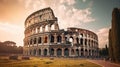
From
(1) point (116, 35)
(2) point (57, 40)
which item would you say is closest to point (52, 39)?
(2) point (57, 40)

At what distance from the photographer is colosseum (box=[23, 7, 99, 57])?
25.2 meters

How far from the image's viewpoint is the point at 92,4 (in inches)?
620

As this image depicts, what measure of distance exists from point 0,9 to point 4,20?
114 centimetres

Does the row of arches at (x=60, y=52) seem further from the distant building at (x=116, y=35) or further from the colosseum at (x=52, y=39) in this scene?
the distant building at (x=116, y=35)

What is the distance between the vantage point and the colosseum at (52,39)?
82.7 feet

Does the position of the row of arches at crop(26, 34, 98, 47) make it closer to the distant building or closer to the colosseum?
the colosseum

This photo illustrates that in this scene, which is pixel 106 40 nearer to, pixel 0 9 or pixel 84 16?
pixel 84 16

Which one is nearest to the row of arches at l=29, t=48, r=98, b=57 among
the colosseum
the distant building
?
the colosseum

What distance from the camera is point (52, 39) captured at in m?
26.0

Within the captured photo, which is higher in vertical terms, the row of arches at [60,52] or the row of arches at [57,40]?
the row of arches at [57,40]

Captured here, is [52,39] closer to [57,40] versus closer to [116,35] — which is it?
[57,40]

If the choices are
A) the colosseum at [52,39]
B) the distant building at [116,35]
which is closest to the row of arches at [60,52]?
the colosseum at [52,39]

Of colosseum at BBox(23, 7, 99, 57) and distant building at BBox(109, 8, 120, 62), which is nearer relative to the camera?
distant building at BBox(109, 8, 120, 62)

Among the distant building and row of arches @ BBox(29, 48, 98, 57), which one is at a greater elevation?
the distant building
